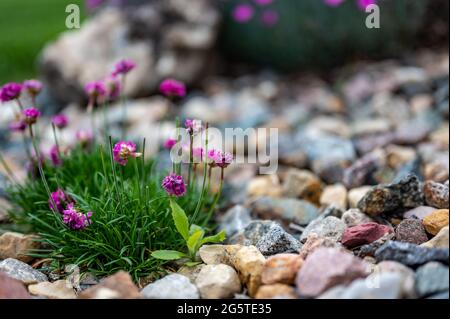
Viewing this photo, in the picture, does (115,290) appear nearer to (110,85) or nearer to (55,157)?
(55,157)

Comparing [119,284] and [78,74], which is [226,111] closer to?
[78,74]

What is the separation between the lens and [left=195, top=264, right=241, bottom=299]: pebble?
212 cm

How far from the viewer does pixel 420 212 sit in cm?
256

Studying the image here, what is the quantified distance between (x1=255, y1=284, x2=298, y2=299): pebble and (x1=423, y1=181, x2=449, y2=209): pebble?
3.00 ft

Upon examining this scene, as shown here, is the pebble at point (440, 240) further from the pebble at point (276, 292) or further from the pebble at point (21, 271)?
the pebble at point (21, 271)

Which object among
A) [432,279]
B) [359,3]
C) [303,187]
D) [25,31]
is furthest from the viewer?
[25,31]

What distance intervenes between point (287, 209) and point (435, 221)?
33.9 inches

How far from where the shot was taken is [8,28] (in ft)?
26.8

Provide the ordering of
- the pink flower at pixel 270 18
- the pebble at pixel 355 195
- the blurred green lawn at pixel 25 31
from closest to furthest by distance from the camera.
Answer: the pebble at pixel 355 195, the pink flower at pixel 270 18, the blurred green lawn at pixel 25 31

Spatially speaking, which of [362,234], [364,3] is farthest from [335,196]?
[364,3]

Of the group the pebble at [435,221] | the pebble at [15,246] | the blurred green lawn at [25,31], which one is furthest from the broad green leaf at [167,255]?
the blurred green lawn at [25,31]

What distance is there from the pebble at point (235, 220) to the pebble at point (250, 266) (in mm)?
547

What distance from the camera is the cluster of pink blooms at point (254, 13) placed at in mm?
5215
